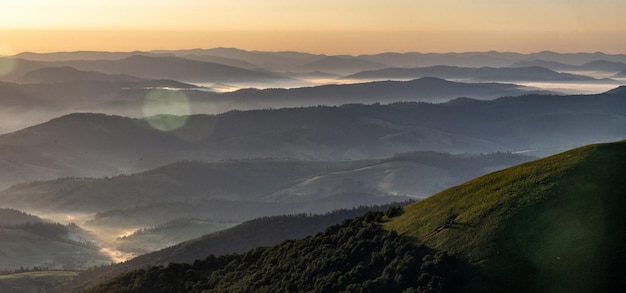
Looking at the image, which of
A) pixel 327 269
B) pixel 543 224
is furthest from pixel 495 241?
pixel 327 269

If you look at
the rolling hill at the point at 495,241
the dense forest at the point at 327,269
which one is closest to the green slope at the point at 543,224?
the rolling hill at the point at 495,241

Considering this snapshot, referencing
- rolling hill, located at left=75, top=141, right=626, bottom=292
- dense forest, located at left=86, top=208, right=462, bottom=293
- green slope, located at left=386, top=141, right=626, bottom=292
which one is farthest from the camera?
dense forest, located at left=86, top=208, right=462, bottom=293

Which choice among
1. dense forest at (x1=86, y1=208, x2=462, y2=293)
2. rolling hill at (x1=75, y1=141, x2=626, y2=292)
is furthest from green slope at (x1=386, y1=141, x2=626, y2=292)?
dense forest at (x1=86, y1=208, x2=462, y2=293)

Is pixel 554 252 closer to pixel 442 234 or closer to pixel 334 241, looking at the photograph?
pixel 442 234

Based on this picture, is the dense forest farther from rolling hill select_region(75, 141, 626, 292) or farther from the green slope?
the green slope

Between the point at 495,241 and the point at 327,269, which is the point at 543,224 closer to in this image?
the point at 495,241

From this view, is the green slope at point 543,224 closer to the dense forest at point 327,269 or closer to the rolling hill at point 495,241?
the rolling hill at point 495,241

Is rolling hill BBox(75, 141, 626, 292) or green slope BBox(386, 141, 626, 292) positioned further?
rolling hill BBox(75, 141, 626, 292)
